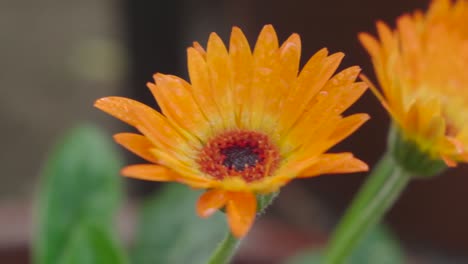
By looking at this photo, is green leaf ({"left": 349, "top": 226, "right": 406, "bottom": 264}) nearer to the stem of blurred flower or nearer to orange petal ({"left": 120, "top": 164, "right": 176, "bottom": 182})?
the stem of blurred flower

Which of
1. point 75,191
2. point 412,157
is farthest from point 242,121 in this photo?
point 75,191

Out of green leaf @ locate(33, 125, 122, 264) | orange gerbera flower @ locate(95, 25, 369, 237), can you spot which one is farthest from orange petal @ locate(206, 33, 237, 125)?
green leaf @ locate(33, 125, 122, 264)

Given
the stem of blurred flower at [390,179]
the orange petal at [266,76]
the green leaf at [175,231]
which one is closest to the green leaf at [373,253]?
the green leaf at [175,231]

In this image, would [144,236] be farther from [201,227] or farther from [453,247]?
[453,247]

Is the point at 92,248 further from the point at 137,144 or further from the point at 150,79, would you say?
the point at 150,79

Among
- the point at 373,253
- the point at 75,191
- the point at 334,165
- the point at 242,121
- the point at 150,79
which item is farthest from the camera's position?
the point at 150,79

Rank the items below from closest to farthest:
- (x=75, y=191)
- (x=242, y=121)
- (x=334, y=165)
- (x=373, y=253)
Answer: (x=334, y=165), (x=242, y=121), (x=75, y=191), (x=373, y=253)

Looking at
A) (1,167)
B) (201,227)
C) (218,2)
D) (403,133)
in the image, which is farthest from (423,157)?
(1,167)
